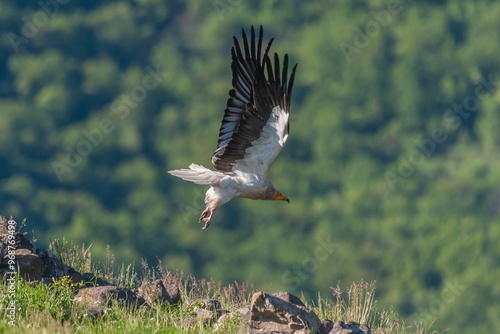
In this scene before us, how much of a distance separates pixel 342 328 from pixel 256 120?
321 centimetres

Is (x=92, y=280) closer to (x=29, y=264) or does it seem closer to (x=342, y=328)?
(x=29, y=264)

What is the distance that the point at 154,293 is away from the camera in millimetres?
10781

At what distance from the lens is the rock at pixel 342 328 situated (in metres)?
10.3

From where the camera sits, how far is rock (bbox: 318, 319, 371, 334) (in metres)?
10.3

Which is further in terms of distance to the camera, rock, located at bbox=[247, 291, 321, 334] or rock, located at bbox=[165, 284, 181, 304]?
rock, located at bbox=[165, 284, 181, 304]

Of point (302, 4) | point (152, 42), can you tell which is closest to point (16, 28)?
point (152, 42)

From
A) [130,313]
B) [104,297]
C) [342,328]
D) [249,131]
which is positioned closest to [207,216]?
[249,131]

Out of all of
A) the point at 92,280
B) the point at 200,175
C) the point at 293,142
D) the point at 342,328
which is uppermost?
the point at 293,142

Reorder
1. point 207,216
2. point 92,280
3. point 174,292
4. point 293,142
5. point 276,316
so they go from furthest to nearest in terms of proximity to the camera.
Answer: point 293,142, point 207,216, point 92,280, point 174,292, point 276,316

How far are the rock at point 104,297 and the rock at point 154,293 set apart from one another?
0.12 m

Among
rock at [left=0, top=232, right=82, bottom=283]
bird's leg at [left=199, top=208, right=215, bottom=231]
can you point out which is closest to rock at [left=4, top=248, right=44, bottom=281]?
rock at [left=0, top=232, right=82, bottom=283]

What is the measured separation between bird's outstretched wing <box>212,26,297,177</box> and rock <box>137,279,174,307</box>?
253 cm

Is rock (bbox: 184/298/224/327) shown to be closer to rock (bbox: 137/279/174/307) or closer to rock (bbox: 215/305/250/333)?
rock (bbox: 215/305/250/333)

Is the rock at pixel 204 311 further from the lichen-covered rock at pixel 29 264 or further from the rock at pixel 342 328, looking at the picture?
the lichen-covered rock at pixel 29 264
